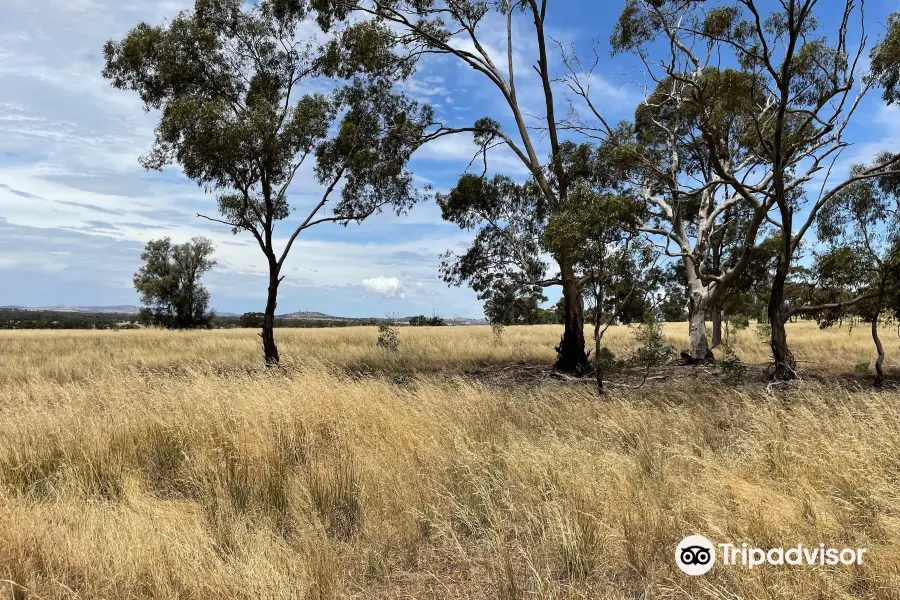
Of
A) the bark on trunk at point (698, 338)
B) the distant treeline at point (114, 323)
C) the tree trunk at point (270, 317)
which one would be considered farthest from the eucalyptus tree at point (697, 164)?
the distant treeline at point (114, 323)

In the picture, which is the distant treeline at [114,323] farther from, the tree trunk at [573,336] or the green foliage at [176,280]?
the tree trunk at [573,336]

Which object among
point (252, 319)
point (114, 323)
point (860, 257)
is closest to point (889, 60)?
point (860, 257)

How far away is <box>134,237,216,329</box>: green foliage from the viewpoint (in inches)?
2010

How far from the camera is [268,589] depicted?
2746 millimetres

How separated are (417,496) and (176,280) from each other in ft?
182

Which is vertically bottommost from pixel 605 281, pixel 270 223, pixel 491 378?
pixel 491 378


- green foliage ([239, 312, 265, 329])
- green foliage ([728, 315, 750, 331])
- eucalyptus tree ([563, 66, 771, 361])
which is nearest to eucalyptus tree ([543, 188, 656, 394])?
eucalyptus tree ([563, 66, 771, 361])

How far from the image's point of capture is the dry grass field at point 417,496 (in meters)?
2.94

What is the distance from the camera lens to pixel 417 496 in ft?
13.7

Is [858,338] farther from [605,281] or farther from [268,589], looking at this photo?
[268,589]

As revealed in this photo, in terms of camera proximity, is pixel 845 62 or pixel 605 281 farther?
pixel 845 62

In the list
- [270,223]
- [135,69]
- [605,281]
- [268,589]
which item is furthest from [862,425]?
[135,69]

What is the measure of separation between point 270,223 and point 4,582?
13545mm

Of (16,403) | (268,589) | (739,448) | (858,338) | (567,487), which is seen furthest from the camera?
(858,338)
